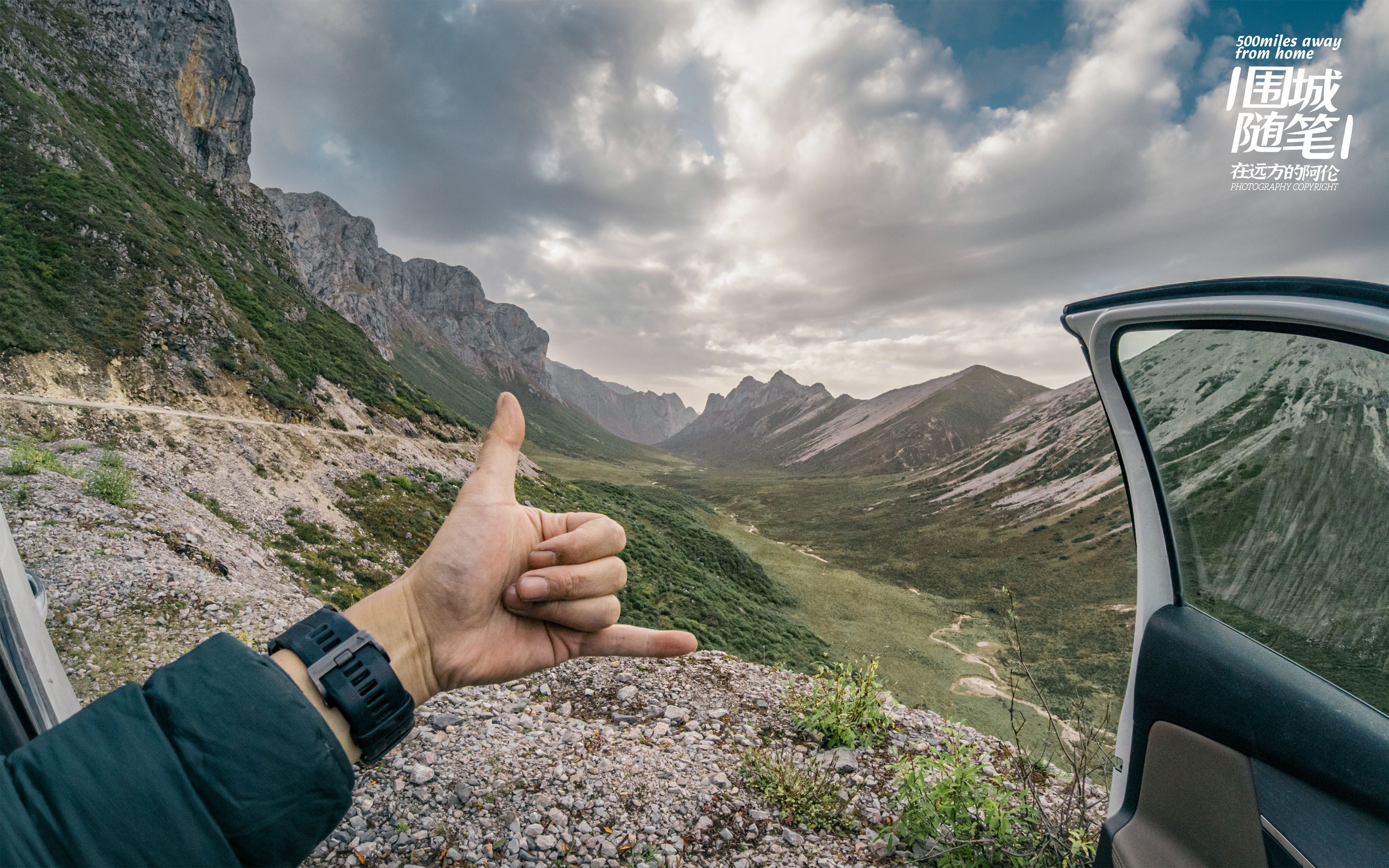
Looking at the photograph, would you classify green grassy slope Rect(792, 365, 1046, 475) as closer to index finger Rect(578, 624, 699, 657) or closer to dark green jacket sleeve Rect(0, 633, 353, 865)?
index finger Rect(578, 624, 699, 657)

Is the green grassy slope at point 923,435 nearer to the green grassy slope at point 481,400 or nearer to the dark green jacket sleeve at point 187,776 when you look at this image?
the green grassy slope at point 481,400

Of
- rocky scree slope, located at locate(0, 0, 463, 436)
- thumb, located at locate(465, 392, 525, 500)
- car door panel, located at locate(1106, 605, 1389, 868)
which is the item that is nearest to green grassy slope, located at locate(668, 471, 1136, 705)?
car door panel, located at locate(1106, 605, 1389, 868)

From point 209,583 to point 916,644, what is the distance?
3054cm

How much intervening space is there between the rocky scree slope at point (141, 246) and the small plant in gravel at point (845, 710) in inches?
931

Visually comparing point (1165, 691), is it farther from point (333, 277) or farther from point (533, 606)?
point (333, 277)

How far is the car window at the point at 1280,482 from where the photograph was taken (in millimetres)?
1804

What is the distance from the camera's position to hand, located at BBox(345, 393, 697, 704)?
85.2 inches

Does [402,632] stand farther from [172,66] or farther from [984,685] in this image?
[172,66]

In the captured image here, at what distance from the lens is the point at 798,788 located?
4383 millimetres

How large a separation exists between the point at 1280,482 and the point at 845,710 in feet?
15.0

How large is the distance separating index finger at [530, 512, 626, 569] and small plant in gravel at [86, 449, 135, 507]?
957 centimetres

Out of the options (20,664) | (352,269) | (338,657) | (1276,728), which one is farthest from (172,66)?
(352,269)

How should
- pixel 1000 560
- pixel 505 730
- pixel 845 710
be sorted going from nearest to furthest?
1. pixel 505 730
2. pixel 845 710
3. pixel 1000 560

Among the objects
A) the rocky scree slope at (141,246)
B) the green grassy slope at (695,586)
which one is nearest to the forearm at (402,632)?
the green grassy slope at (695,586)
